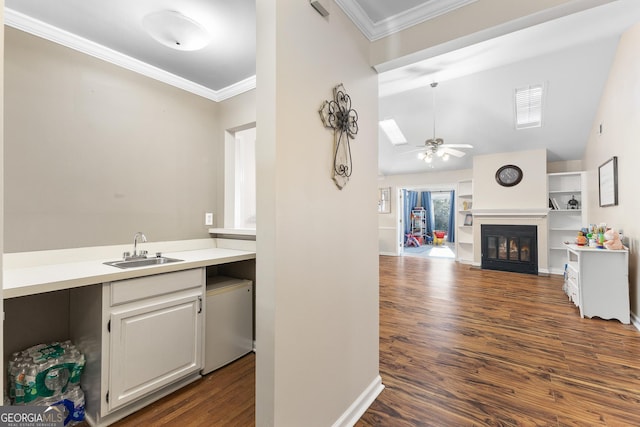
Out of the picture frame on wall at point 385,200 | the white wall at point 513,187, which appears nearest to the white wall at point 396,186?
the picture frame on wall at point 385,200

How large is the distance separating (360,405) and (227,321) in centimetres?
112

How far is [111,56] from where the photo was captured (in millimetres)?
2154

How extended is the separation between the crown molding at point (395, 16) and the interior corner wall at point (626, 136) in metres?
2.73

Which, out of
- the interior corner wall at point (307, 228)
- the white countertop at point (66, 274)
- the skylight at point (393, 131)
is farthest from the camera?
the skylight at point (393, 131)

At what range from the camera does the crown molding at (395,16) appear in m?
1.57

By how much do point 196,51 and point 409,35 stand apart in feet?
5.10

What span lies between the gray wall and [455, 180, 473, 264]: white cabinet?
19.4 feet

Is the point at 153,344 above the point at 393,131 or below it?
below

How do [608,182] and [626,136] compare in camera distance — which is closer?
[626,136]

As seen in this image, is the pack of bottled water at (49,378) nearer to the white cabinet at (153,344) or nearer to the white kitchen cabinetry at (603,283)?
the white cabinet at (153,344)

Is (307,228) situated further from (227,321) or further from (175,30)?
(175,30)

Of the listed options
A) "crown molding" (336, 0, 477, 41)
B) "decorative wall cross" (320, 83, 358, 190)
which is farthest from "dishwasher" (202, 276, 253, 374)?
"crown molding" (336, 0, 477, 41)

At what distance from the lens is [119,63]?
86.9 inches

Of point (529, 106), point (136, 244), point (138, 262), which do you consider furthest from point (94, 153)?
point (529, 106)
